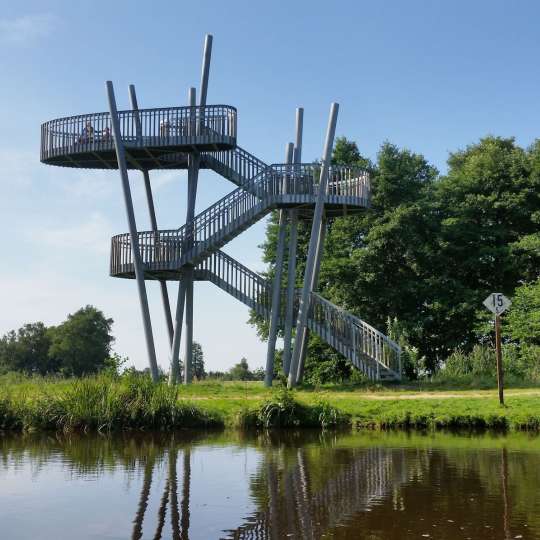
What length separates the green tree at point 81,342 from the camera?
2749 inches

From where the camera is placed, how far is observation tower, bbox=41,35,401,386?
90.0ft

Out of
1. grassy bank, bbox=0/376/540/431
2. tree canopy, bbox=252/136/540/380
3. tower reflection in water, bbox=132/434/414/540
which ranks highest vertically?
tree canopy, bbox=252/136/540/380

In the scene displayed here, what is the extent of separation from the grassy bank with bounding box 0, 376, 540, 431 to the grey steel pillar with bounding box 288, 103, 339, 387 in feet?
22.1

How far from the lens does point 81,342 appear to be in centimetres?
6994

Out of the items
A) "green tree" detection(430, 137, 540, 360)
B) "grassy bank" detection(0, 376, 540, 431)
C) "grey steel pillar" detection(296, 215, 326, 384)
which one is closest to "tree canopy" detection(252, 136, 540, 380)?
"green tree" detection(430, 137, 540, 360)

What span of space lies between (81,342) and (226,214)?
45574mm

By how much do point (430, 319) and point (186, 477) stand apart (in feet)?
81.8

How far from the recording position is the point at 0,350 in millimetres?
74500

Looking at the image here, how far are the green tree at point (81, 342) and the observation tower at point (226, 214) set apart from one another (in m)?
42.3

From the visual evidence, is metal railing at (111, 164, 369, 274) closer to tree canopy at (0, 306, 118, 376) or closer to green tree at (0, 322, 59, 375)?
tree canopy at (0, 306, 118, 376)

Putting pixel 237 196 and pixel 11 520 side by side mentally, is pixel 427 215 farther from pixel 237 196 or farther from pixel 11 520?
pixel 11 520

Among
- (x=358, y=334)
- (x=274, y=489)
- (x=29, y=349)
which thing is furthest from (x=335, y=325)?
(x=29, y=349)

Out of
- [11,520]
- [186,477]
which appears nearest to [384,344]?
[186,477]

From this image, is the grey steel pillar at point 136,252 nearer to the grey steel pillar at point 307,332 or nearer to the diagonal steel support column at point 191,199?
the diagonal steel support column at point 191,199
